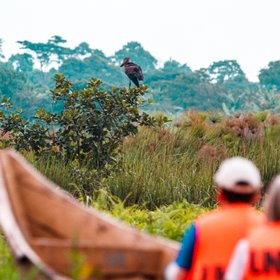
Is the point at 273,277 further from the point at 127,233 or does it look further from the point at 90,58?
the point at 90,58

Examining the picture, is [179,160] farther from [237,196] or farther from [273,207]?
[273,207]

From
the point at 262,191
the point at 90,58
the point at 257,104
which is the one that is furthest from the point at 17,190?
the point at 90,58

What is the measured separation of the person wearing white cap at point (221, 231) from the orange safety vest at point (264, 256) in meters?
0.20

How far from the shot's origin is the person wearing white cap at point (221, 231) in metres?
4.83

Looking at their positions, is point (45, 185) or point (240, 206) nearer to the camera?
point (240, 206)

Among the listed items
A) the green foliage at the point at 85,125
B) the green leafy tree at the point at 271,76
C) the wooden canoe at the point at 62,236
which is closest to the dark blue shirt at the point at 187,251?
the wooden canoe at the point at 62,236

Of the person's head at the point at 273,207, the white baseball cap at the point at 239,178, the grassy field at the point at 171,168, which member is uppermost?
the white baseball cap at the point at 239,178

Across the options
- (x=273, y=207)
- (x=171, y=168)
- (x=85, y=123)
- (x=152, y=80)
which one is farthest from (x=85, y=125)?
(x=152, y=80)

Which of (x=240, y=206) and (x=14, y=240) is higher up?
(x=240, y=206)

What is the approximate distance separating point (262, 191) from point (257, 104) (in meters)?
52.5

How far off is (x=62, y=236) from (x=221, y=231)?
3.67 feet

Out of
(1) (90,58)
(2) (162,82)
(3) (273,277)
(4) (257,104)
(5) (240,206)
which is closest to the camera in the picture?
(3) (273,277)

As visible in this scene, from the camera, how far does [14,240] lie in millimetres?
4859

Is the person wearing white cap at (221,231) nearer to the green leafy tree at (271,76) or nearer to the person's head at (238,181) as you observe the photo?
the person's head at (238,181)
